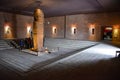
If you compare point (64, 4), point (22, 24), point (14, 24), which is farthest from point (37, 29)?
point (22, 24)

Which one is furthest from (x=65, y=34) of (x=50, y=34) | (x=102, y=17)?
(x=102, y=17)

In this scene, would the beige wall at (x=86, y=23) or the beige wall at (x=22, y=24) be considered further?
the beige wall at (x=22, y=24)

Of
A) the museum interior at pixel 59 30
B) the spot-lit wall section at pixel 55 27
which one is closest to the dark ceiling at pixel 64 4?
the museum interior at pixel 59 30

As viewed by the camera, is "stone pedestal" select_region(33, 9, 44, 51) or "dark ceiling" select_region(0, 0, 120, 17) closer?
"stone pedestal" select_region(33, 9, 44, 51)

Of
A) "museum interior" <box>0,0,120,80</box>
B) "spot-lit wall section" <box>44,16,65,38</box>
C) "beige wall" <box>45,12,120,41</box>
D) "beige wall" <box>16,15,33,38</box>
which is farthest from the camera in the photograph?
"spot-lit wall section" <box>44,16,65,38</box>

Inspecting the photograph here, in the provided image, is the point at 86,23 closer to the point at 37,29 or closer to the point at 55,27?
the point at 55,27

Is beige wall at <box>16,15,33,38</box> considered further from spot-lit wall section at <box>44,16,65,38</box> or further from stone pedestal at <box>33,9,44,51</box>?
stone pedestal at <box>33,9,44,51</box>

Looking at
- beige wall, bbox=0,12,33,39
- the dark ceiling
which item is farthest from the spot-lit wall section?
the dark ceiling

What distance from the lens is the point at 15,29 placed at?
64.6ft

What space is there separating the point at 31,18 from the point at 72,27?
810cm

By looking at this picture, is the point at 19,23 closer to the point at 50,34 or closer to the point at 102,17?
the point at 50,34

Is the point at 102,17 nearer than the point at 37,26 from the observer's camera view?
No

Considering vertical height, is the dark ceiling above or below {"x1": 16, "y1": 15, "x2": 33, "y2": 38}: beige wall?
above

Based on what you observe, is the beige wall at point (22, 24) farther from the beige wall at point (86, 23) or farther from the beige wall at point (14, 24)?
the beige wall at point (86, 23)
